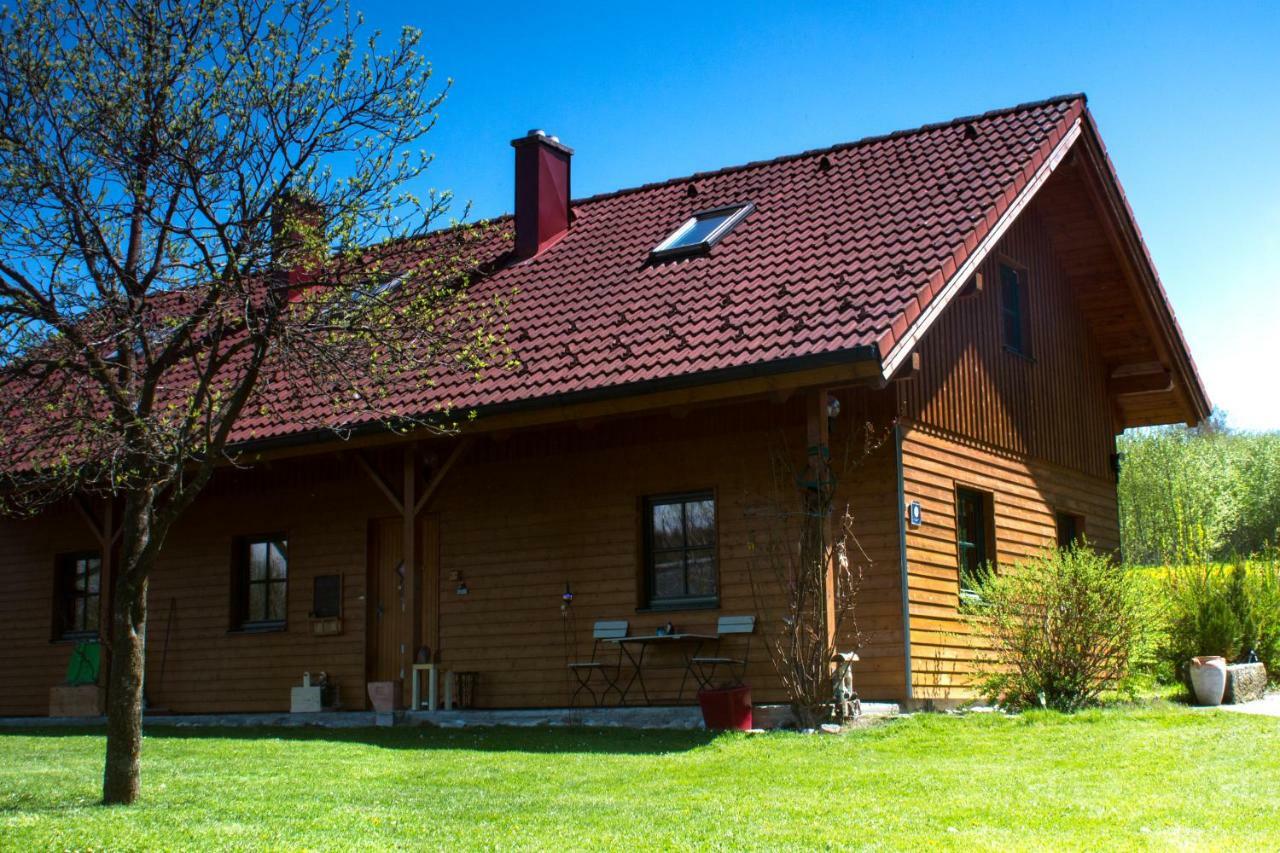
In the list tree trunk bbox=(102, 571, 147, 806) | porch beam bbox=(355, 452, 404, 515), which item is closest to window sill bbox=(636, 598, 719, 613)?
porch beam bbox=(355, 452, 404, 515)

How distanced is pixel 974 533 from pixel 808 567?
3.74 m

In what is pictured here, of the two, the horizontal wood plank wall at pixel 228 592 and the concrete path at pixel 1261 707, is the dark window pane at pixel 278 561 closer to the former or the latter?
the horizontal wood plank wall at pixel 228 592

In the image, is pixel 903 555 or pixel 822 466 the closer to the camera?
pixel 822 466

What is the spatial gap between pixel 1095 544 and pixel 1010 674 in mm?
5708

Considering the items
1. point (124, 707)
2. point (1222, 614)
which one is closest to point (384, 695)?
point (124, 707)

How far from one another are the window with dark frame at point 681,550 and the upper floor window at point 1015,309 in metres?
4.66

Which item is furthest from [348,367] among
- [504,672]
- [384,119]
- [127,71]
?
[504,672]

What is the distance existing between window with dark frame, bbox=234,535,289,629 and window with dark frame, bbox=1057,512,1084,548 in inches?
372

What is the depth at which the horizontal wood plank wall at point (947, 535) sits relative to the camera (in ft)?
45.0

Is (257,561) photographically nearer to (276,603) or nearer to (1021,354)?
(276,603)

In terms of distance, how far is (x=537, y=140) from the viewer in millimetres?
18375

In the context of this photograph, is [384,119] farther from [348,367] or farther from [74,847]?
[74,847]

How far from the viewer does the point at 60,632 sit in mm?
19172

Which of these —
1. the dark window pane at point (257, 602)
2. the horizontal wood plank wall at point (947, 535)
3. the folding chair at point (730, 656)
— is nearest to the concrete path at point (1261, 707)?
the horizontal wood plank wall at point (947, 535)
